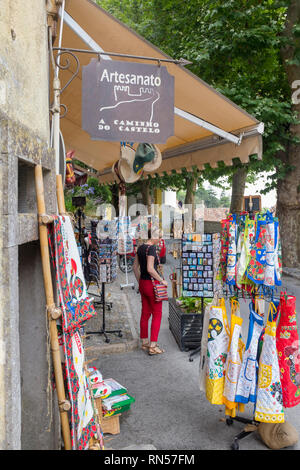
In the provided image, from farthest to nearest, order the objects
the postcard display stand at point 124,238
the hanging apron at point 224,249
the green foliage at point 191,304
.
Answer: the postcard display stand at point 124,238
the green foliage at point 191,304
the hanging apron at point 224,249

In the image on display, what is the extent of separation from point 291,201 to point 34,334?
11.3 m

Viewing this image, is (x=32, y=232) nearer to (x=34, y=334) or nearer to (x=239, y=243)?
(x=34, y=334)

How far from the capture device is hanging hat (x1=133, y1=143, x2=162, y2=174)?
230 inches

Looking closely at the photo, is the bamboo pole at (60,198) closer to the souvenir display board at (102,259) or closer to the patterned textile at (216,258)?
the patterned textile at (216,258)

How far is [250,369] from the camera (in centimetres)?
321

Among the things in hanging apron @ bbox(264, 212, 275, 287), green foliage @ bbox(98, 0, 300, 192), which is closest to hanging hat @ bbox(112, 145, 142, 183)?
hanging apron @ bbox(264, 212, 275, 287)

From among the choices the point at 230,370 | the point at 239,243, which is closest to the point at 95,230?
the point at 239,243

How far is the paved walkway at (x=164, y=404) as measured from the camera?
3.49 m

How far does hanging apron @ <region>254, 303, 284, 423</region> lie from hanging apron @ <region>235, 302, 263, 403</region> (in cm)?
6

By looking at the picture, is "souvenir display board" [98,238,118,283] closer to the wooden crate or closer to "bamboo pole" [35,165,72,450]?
the wooden crate

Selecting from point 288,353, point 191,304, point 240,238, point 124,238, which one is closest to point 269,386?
point 288,353

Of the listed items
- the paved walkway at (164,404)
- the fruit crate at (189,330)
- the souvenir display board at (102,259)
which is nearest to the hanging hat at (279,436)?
the paved walkway at (164,404)

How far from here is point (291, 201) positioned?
12.3 meters

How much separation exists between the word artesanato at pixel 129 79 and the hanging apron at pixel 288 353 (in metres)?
2.30
